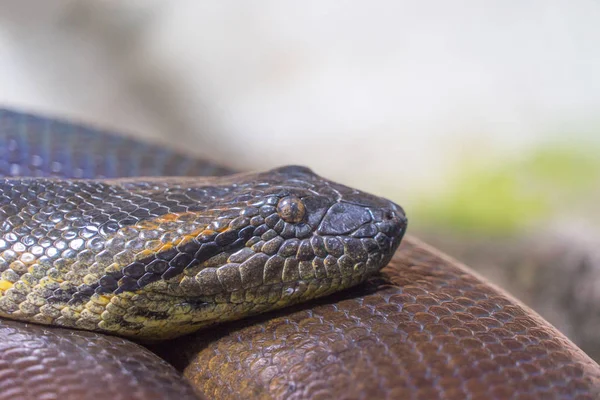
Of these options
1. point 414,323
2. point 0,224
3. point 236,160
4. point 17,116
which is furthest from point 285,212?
point 236,160

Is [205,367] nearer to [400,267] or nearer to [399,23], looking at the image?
[400,267]

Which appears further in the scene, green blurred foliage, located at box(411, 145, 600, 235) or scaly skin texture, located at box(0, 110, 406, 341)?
green blurred foliage, located at box(411, 145, 600, 235)

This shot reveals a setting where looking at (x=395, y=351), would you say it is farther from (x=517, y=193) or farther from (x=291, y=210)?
(x=517, y=193)

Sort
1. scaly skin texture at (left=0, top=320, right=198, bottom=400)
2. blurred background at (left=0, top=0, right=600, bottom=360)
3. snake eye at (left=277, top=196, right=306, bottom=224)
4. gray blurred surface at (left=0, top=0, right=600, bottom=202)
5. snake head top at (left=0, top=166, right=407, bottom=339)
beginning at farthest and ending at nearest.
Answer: gray blurred surface at (left=0, top=0, right=600, bottom=202)
blurred background at (left=0, top=0, right=600, bottom=360)
snake eye at (left=277, top=196, right=306, bottom=224)
snake head top at (left=0, top=166, right=407, bottom=339)
scaly skin texture at (left=0, top=320, right=198, bottom=400)

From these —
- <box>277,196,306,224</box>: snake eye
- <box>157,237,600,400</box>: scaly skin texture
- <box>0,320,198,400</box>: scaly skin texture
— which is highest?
<box>277,196,306,224</box>: snake eye

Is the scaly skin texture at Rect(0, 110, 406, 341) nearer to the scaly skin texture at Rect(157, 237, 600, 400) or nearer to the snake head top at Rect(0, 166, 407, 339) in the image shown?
the snake head top at Rect(0, 166, 407, 339)

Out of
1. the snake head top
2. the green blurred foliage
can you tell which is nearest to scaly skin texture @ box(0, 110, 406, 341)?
the snake head top

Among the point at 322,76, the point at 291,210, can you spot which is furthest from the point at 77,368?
the point at 322,76
